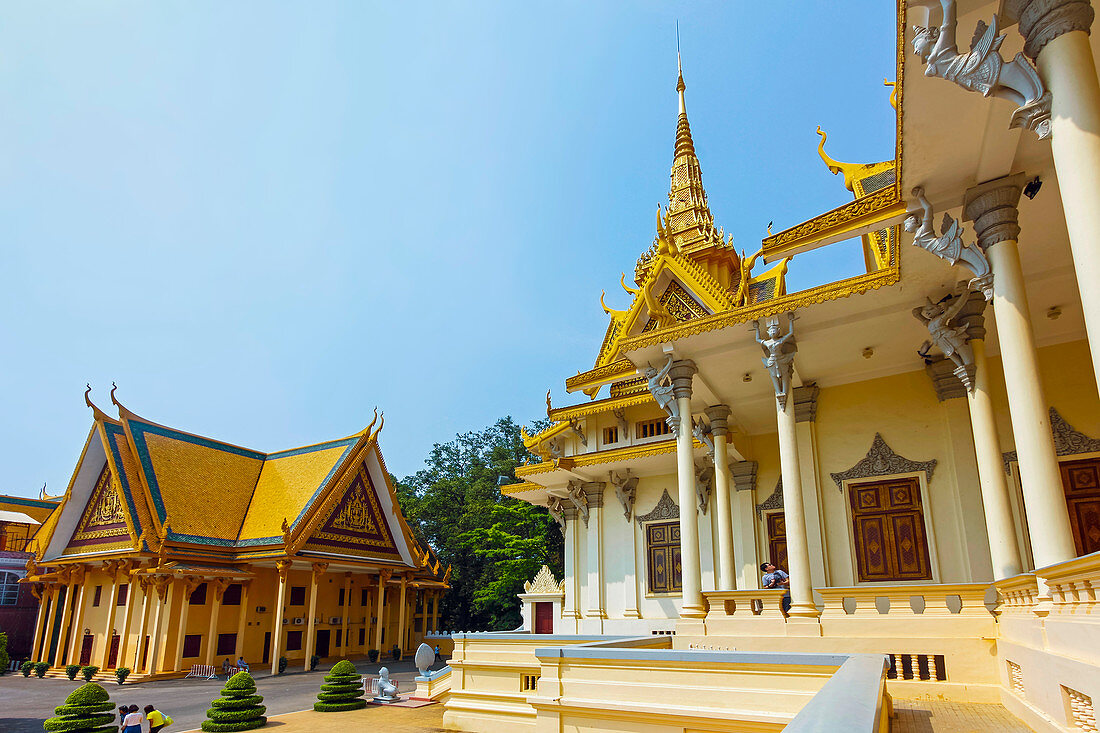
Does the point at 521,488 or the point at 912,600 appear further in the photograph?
the point at 521,488

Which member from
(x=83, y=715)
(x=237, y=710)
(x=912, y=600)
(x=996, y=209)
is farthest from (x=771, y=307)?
(x=83, y=715)

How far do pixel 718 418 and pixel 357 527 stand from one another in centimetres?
1814

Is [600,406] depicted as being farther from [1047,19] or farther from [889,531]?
[1047,19]

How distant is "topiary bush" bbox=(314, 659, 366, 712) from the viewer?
572 inches

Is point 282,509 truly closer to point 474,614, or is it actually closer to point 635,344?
point 474,614

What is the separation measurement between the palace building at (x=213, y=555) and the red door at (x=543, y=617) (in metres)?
8.61

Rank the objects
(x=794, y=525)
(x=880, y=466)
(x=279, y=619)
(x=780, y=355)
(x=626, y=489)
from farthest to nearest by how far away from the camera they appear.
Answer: (x=279, y=619)
(x=626, y=489)
(x=880, y=466)
(x=780, y=355)
(x=794, y=525)

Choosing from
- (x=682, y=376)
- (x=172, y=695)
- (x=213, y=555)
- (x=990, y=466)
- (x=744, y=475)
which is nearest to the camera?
(x=990, y=466)

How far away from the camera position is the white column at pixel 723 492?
1188cm

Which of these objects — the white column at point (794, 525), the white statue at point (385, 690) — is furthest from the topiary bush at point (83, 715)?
the white column at point (794, 525)

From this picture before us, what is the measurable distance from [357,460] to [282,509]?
3311 mm

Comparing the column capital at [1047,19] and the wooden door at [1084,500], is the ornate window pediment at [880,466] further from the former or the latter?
the column capital at [1047,19]

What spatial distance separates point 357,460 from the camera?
26.4m

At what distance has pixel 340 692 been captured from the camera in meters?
14.7
